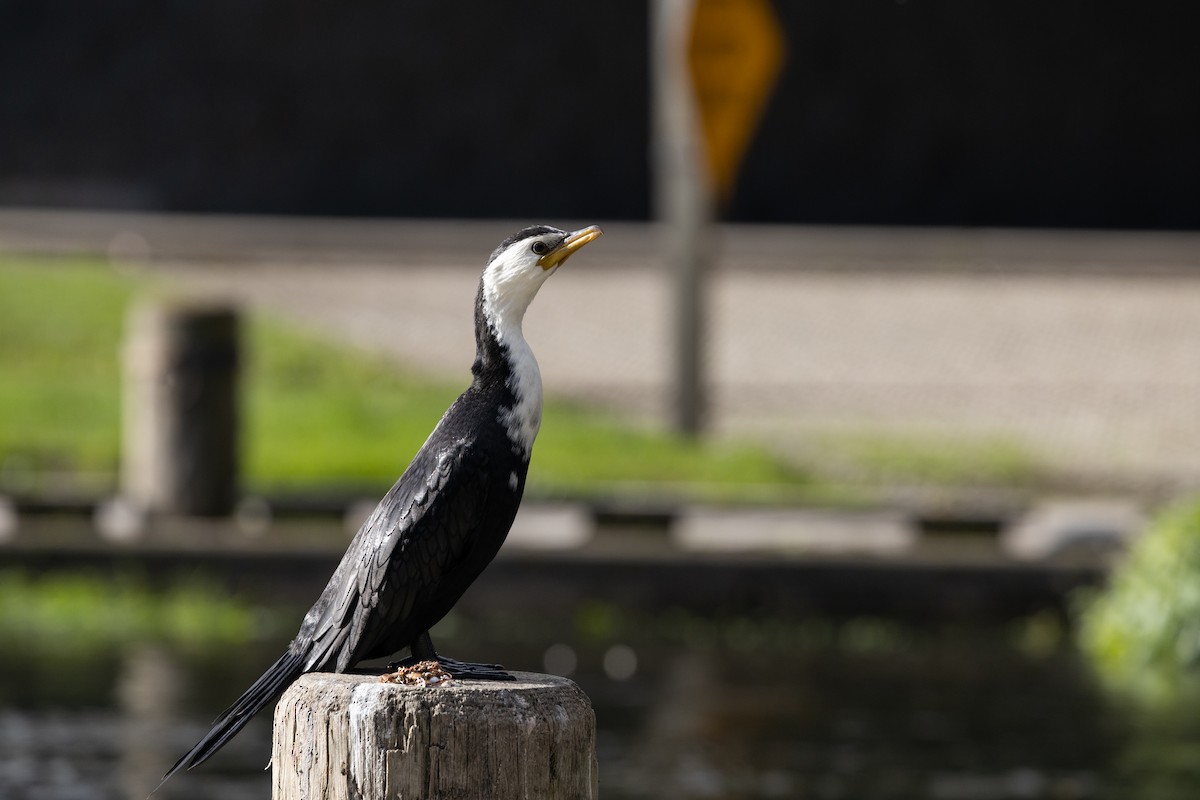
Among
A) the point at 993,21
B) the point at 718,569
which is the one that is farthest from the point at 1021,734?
the point at 993,21

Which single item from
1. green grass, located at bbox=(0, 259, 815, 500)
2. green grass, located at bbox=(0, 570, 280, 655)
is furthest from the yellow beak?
green grass, located at bbox=(0, 259, 815, 500)

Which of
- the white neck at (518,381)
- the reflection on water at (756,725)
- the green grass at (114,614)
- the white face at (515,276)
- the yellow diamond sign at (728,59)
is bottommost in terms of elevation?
the reflection on water at (756,725)

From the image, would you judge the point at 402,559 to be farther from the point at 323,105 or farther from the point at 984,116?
the point at 984,116

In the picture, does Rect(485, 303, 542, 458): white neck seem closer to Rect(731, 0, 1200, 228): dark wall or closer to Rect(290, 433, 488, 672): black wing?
Rect(290, 433, 488, 672): black wing

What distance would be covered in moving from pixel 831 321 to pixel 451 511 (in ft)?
44.7

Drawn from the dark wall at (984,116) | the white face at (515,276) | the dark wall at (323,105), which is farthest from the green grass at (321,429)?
the dark wall at (984,116)

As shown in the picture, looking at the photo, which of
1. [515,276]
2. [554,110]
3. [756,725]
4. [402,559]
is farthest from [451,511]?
[554,110]

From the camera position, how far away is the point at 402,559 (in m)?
4.21

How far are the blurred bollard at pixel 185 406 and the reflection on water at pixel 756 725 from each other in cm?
111

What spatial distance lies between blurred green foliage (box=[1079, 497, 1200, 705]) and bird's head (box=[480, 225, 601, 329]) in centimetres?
622

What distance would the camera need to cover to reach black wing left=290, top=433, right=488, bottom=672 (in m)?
4.20

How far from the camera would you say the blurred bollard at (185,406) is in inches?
421

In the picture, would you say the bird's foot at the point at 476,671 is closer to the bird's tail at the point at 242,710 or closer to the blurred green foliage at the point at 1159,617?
the bird's tail at the point at 242,710

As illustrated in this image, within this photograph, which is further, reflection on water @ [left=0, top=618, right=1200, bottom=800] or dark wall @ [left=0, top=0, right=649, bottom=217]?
dark wall @ [left=0, top=0, right=649, bottom=217]
